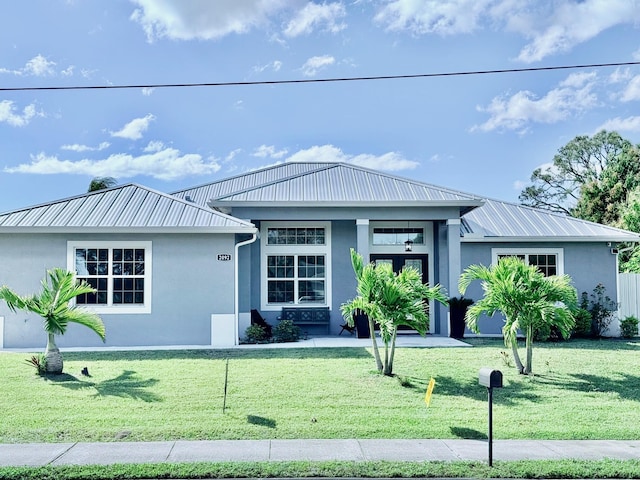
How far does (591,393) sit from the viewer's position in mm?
9227

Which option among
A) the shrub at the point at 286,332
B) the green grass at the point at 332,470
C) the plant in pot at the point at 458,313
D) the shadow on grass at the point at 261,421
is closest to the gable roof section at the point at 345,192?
the plant in pot at the point at 458,313

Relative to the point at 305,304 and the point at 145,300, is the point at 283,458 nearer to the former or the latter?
the point at 145,300

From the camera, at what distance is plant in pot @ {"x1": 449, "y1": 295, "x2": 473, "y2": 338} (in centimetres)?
1533

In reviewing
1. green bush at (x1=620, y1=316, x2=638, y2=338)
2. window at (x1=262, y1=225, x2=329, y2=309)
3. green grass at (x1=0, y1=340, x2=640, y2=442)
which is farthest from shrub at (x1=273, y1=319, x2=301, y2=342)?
green bush at (x1=620, y1=316, x2=638, y2=338)

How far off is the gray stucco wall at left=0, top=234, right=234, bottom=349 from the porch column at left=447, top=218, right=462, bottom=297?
20.4ft

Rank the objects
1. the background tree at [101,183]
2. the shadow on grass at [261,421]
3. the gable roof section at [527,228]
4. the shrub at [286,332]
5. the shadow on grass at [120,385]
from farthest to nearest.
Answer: the background tree at [101,183]
the gable roof section at [527,228]
the shrub at [286,332]
the shadow on grass at [120,385]
the shadow on grass at [261,421]

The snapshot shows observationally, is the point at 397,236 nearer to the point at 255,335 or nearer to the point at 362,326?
the point at 362,326

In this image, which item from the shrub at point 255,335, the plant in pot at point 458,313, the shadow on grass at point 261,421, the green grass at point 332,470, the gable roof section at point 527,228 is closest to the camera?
the green grass at point 332,470

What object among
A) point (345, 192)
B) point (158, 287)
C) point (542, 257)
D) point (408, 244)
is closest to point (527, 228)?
point (542, 257)

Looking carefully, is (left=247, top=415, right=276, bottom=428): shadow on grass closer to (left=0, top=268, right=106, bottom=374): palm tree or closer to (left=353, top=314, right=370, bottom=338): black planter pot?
(left=0, top=268, right=106, bottom=374): palm tree

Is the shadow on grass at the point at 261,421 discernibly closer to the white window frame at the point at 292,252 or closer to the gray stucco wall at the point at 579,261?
the white window frame at the point at 292,252

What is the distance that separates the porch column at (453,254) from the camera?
15.2m

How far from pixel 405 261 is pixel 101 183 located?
18.4 m

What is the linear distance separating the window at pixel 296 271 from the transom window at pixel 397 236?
1668 mm
